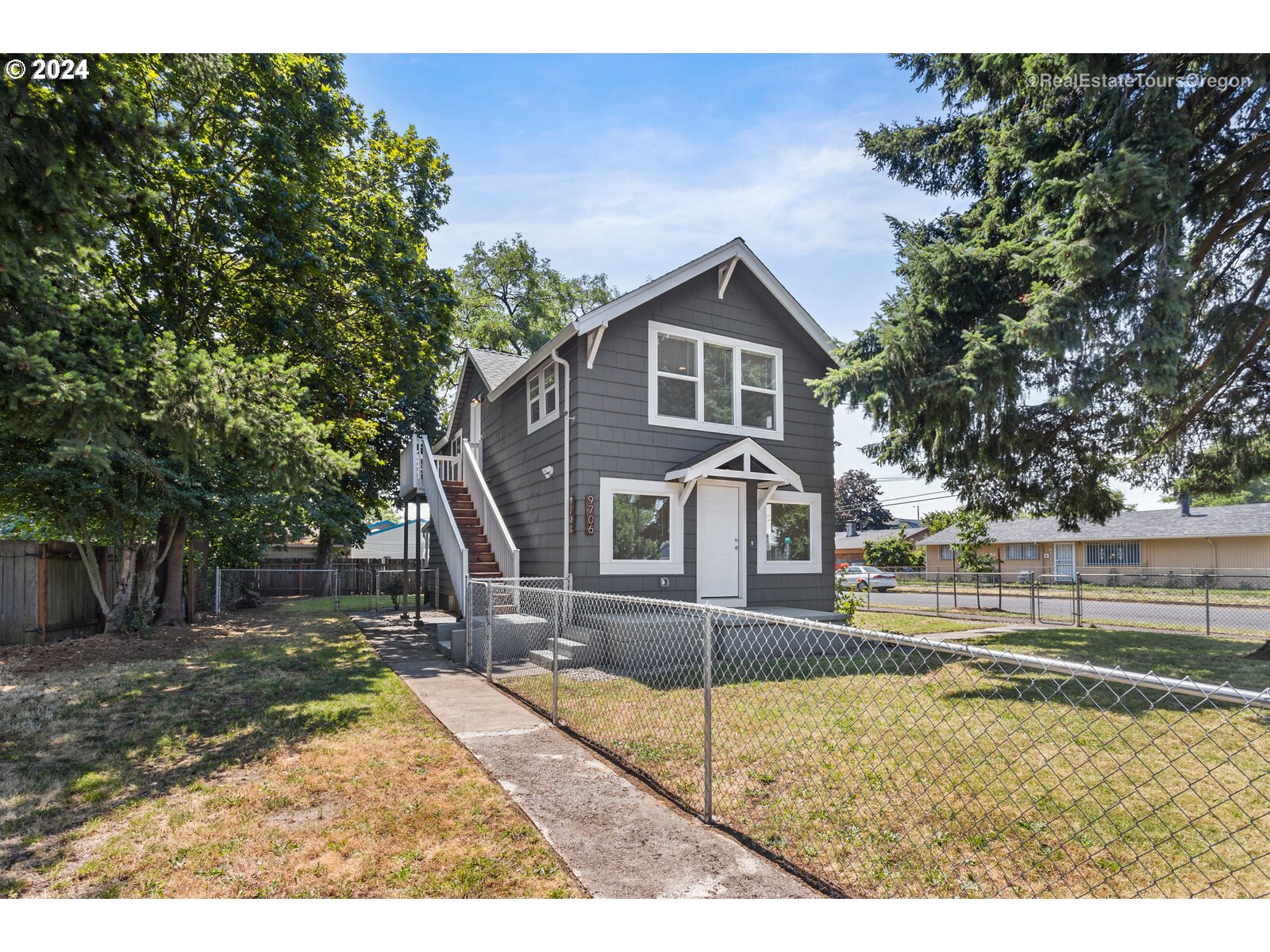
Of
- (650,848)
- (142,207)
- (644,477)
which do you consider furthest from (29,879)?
(142,207)

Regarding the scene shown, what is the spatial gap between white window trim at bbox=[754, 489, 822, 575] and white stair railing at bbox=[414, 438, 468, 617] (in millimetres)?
5198

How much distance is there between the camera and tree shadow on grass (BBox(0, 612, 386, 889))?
425 centimetres

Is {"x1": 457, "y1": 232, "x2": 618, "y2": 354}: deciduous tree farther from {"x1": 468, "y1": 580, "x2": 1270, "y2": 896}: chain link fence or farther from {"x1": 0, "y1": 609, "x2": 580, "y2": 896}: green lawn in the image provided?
{"x1": 0, "y1": 609, "x2": 580, "y2": 896}: green lawn

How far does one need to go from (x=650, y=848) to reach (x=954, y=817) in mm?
1914

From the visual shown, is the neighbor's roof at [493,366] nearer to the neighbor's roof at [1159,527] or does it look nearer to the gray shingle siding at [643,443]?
the gray shingle siding at [643,443]

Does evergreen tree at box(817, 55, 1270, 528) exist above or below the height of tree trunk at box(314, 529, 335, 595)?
above

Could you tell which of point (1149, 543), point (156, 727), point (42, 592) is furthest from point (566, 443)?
point (1149, 543)

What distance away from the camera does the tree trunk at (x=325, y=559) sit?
2623 centimetres

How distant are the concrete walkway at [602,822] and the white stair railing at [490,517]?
4708 millimetres

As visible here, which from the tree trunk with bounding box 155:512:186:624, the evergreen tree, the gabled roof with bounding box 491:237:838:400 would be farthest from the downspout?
the tree trunk with bounding box 155:512:186:624

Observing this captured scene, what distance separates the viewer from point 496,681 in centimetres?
820

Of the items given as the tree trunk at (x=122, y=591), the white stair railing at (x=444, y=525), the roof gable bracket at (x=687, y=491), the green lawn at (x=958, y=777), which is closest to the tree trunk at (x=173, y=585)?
the tree trunk at (x=122, y=591)

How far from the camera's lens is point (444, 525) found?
12.6 m

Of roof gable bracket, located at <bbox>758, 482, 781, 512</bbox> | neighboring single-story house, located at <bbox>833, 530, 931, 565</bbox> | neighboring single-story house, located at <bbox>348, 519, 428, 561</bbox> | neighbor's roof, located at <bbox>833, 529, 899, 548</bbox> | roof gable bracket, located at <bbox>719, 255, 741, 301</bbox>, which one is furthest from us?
neighbor's roof, located at <bbox>833, 529, 899, 548</bbox>
